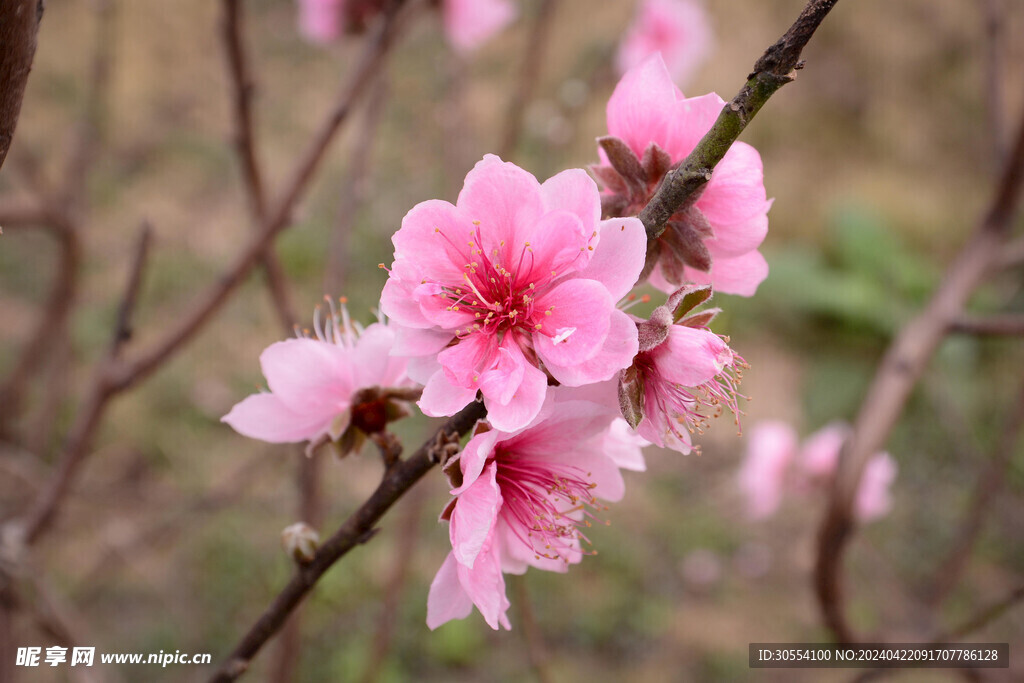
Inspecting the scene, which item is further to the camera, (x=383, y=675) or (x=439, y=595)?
(x=383, y=675)

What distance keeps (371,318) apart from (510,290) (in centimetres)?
140

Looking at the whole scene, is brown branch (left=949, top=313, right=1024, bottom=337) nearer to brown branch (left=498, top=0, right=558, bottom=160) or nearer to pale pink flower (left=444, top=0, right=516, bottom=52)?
brown branch (left=498, top=0, right=558, bottom=160)

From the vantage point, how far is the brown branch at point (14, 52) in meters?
0.45

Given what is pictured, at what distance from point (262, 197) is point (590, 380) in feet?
3.07

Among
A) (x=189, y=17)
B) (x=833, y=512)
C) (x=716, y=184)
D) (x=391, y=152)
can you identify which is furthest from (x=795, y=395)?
(x=189, y=17)

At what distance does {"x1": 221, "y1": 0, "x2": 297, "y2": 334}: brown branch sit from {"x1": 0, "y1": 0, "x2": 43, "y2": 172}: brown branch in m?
0.59

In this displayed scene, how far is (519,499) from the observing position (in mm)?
627

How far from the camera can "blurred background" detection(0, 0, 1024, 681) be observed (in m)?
2.21

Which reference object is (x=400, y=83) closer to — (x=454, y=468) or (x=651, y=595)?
(x=651, y=595)

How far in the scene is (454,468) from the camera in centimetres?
51

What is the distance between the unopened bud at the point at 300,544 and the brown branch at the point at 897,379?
0.73 metres

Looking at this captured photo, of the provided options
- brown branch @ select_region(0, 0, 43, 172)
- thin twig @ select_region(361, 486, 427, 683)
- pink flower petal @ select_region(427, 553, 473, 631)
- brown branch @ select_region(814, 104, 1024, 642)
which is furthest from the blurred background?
brown branch @ select_region(0, 0, 43, 172)

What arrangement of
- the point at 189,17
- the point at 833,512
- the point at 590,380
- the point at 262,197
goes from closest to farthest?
the point at 590,380 → the point at 833,512 → the point at 262,197 → the point at 189,17

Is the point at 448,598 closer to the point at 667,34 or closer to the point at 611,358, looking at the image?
the point at 611,358
